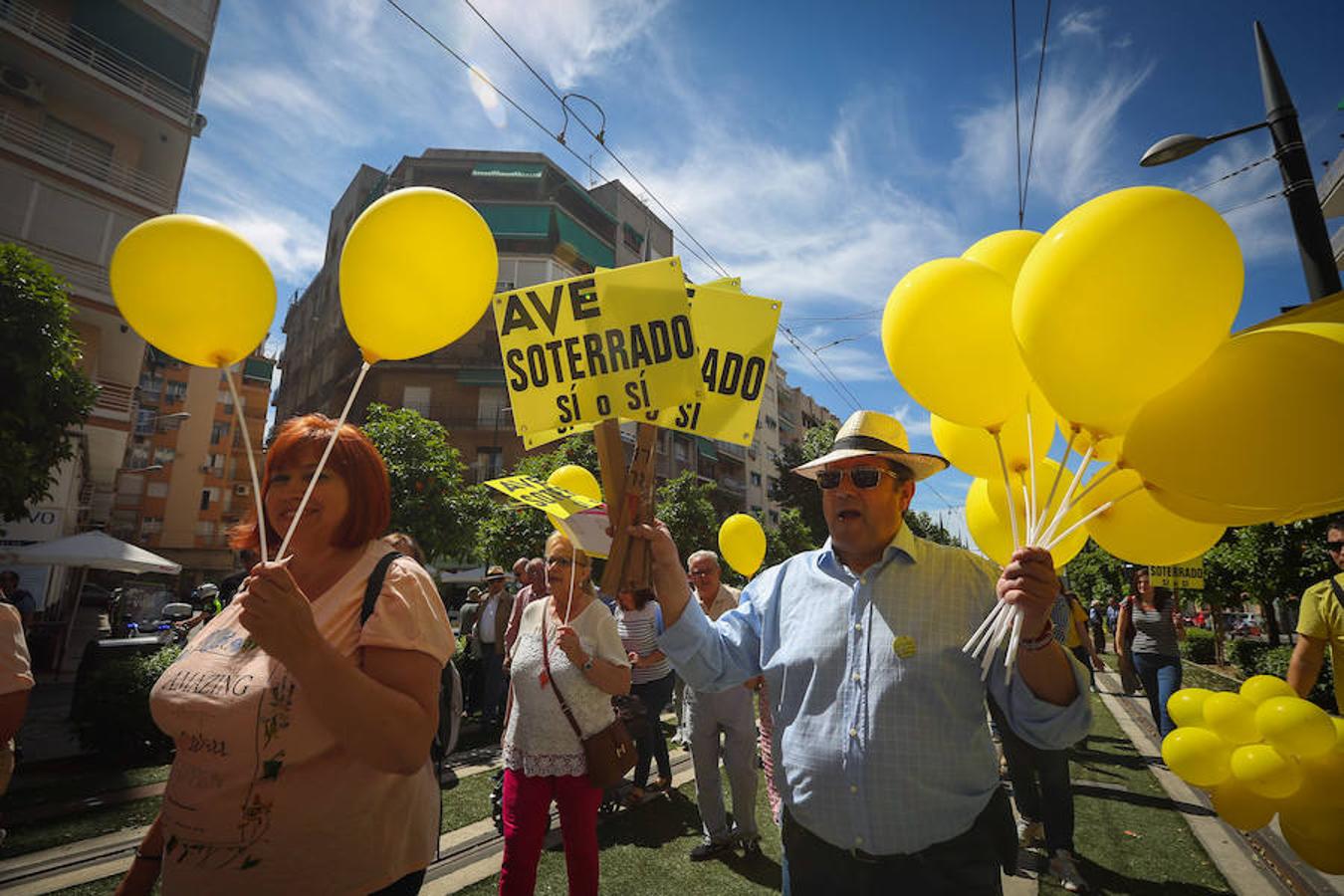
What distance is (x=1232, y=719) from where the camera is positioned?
2293 millimetres

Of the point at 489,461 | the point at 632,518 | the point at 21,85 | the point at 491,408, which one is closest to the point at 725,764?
the point at 632,518

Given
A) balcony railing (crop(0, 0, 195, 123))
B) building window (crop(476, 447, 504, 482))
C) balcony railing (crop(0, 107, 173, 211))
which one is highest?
balcony railing (crop(0, 0, 195, 123))

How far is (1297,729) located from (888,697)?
1535 mm

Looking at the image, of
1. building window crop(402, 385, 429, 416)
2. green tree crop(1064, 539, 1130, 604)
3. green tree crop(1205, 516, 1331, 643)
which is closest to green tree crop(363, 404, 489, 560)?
green tree crop(1205, 516, 1331, 643)

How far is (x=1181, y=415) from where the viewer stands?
167 cm

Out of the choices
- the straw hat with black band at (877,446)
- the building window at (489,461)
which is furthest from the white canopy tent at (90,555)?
the building window at (489,461)

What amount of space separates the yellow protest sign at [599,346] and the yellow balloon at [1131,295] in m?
1.07

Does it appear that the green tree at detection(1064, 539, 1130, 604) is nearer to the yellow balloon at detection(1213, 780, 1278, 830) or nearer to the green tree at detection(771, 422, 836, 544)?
the green tree at detection(771, 422, 836, 544)

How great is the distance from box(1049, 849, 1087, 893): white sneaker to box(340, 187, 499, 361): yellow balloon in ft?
15.5

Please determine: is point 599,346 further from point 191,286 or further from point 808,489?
point 808,489

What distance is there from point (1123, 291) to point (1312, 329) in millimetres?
467

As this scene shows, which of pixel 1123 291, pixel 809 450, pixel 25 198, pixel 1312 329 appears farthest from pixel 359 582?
pixel 809 450

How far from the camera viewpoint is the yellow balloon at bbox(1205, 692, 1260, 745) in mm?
2266

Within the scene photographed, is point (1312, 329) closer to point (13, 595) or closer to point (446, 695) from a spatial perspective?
point (446, 695)
